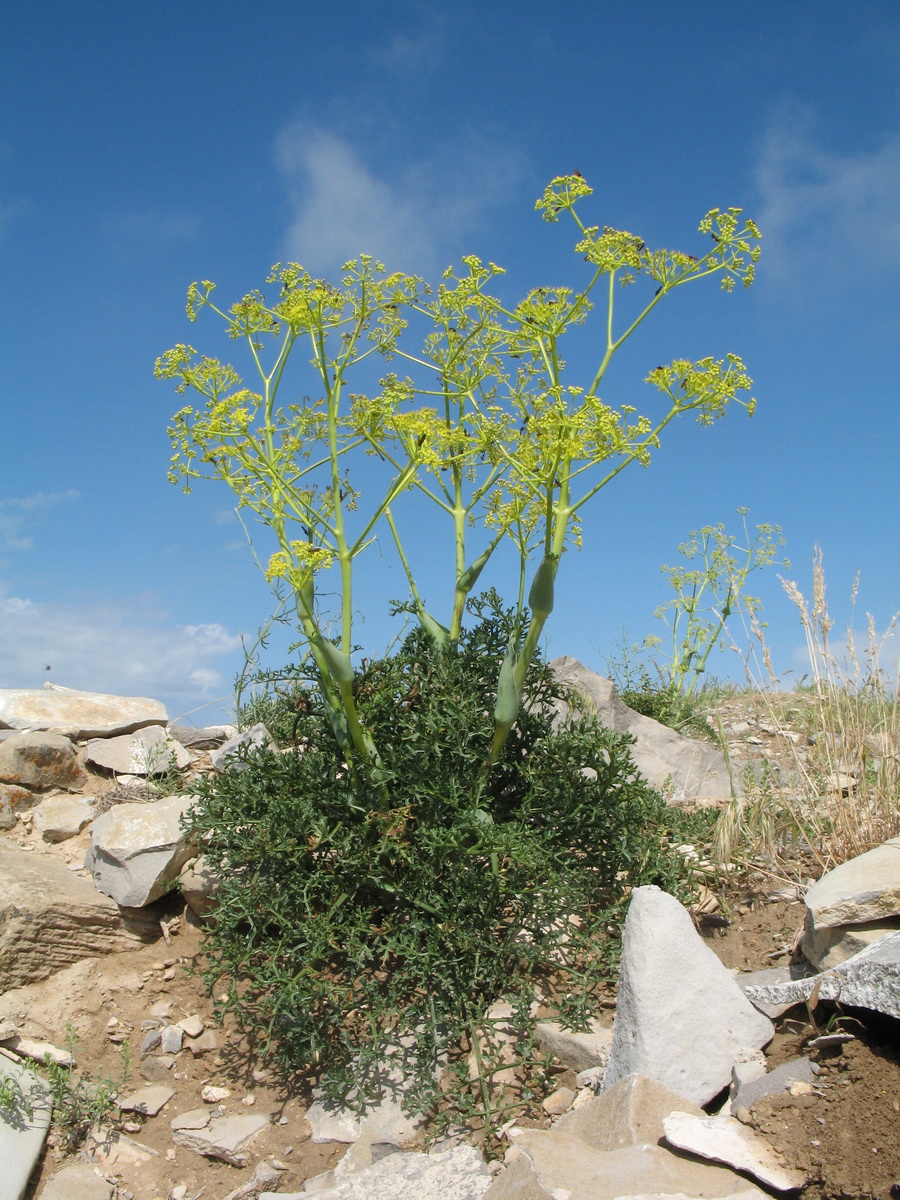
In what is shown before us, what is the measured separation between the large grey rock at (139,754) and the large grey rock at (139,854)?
115cm

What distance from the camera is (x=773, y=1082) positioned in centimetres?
336

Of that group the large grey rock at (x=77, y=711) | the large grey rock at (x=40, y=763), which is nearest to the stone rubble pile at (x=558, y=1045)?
the large grey rock at (x=40, y=763)

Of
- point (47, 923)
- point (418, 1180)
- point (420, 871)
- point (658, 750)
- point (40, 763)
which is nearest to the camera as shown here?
point (418, 1180)

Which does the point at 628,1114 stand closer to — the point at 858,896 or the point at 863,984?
the point at 863,984

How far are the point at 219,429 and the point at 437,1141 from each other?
3548 millimetres

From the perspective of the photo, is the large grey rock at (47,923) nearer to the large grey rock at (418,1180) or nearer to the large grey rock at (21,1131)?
the large grey rock at (21,1131)

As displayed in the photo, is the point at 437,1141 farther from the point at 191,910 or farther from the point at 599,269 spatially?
the point at 599,269

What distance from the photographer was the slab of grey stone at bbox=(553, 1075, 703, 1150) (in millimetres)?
3195

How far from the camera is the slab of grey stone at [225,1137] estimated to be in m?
4.15

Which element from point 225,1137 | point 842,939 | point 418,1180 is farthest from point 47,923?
point 842,939

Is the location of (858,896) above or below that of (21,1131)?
above

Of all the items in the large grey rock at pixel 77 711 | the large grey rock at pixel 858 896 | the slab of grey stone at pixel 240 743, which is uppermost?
the large grey rock at pixel 77 711

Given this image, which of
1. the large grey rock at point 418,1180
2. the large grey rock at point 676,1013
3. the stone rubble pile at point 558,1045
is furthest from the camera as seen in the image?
the large grey rock at point 676,1013

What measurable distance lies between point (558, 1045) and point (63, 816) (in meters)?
4.07
